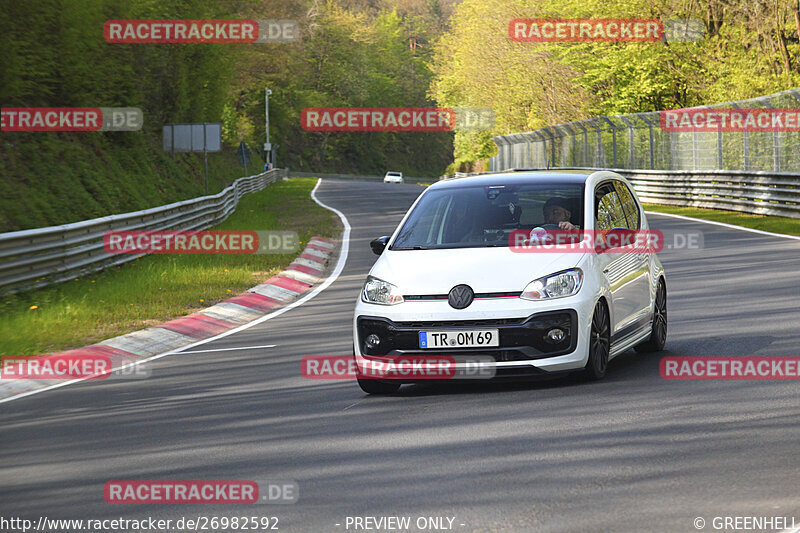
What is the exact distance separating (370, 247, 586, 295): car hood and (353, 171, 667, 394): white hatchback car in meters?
0.01

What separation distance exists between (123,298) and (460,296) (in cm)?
876

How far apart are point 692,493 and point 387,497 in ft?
4.84

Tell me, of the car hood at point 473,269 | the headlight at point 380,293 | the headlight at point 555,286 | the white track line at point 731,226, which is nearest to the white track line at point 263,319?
the headlight at point 380,293

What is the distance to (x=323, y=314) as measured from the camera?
14430 millimetres

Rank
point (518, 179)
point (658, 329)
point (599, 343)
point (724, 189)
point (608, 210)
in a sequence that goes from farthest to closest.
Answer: point (724, 189)
point (658, 329)
point (608, 210)
point (518, 179)
point (599, 343)

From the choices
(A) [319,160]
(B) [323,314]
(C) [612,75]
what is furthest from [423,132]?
(B) [323,314]

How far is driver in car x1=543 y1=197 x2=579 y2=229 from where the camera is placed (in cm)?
909

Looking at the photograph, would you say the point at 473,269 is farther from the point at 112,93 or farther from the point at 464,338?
the point at 112,93

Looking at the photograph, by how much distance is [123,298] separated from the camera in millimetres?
15852

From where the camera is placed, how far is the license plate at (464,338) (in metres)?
8.09

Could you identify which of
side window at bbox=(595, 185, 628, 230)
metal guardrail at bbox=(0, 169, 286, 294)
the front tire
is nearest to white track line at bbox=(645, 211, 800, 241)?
metal guardrail at bbox=(0, 169, 286, 294)

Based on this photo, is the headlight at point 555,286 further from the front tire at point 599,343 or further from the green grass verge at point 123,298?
the green grass verge at point 123,298

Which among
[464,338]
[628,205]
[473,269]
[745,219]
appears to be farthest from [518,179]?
[745,219]

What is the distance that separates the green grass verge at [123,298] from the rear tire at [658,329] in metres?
6.06
